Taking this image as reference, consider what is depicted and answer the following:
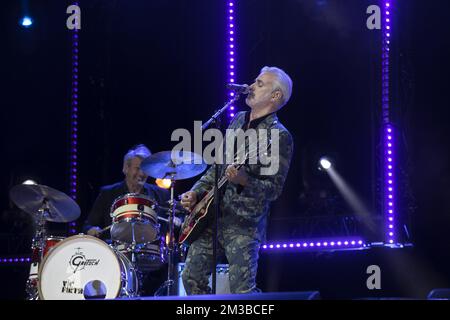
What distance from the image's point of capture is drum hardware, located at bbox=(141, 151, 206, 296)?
532 centimetres

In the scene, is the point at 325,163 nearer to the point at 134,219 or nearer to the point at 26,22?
the point at 134,219

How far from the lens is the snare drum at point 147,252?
18.6 ft

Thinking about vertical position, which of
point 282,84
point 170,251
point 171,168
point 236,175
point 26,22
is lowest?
point 170,251

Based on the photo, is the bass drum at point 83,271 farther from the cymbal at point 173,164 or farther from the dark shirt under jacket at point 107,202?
the dark shirt under jacket at point 107,202

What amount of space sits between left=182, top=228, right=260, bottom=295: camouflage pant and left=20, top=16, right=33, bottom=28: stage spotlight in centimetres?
512

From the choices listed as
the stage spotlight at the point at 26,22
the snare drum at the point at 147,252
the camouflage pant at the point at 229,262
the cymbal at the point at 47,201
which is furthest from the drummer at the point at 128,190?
the stage spotlight at the point at 26,22

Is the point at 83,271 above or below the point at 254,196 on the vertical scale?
below

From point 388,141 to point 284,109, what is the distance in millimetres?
1319

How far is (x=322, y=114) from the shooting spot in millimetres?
6887

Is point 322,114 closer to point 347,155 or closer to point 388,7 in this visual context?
point 347,155

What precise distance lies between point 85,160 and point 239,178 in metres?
4.14

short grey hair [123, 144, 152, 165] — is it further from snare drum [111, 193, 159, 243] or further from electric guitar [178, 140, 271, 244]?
electric guitar [178, 140, 271, 244]

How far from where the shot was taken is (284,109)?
7.00 m

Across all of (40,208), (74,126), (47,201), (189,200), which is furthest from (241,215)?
(74,126)
